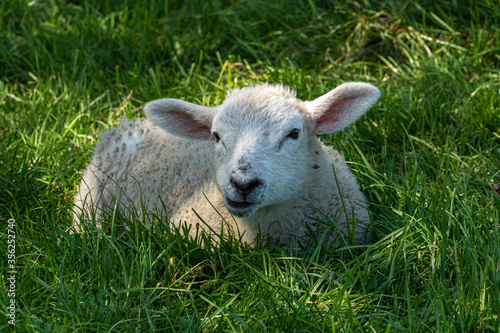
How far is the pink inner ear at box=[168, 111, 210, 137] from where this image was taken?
4.17 metres

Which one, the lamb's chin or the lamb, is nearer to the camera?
the lamb's chin

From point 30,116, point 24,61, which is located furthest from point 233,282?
point 24,61

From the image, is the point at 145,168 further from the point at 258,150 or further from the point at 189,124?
the point at 258,150

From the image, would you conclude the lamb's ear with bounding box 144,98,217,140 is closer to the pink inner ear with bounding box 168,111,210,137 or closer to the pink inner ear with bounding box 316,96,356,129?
the pink inner ear with bounding box 168,111,210,137

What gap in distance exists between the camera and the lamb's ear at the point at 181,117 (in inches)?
160

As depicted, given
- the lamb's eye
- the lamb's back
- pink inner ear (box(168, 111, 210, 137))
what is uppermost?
the lamb's eye

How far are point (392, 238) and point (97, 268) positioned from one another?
1.74 metres

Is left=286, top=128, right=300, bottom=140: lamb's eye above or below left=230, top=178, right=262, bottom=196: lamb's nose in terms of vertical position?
above

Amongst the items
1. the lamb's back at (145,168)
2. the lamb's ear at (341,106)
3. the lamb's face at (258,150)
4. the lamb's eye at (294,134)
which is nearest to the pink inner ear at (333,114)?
the lamb's ear at (341,106)

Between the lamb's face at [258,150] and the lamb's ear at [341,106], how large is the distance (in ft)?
0.43

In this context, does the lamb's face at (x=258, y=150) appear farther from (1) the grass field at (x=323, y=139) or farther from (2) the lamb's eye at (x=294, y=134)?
(1) the grass field at (x=323, y=139)

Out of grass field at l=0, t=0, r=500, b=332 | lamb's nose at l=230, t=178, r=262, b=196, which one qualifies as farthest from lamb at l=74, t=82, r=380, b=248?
grass field at l=0, t=0, r=500, b=332

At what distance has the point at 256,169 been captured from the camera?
346cm

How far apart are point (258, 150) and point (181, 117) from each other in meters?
0.85
